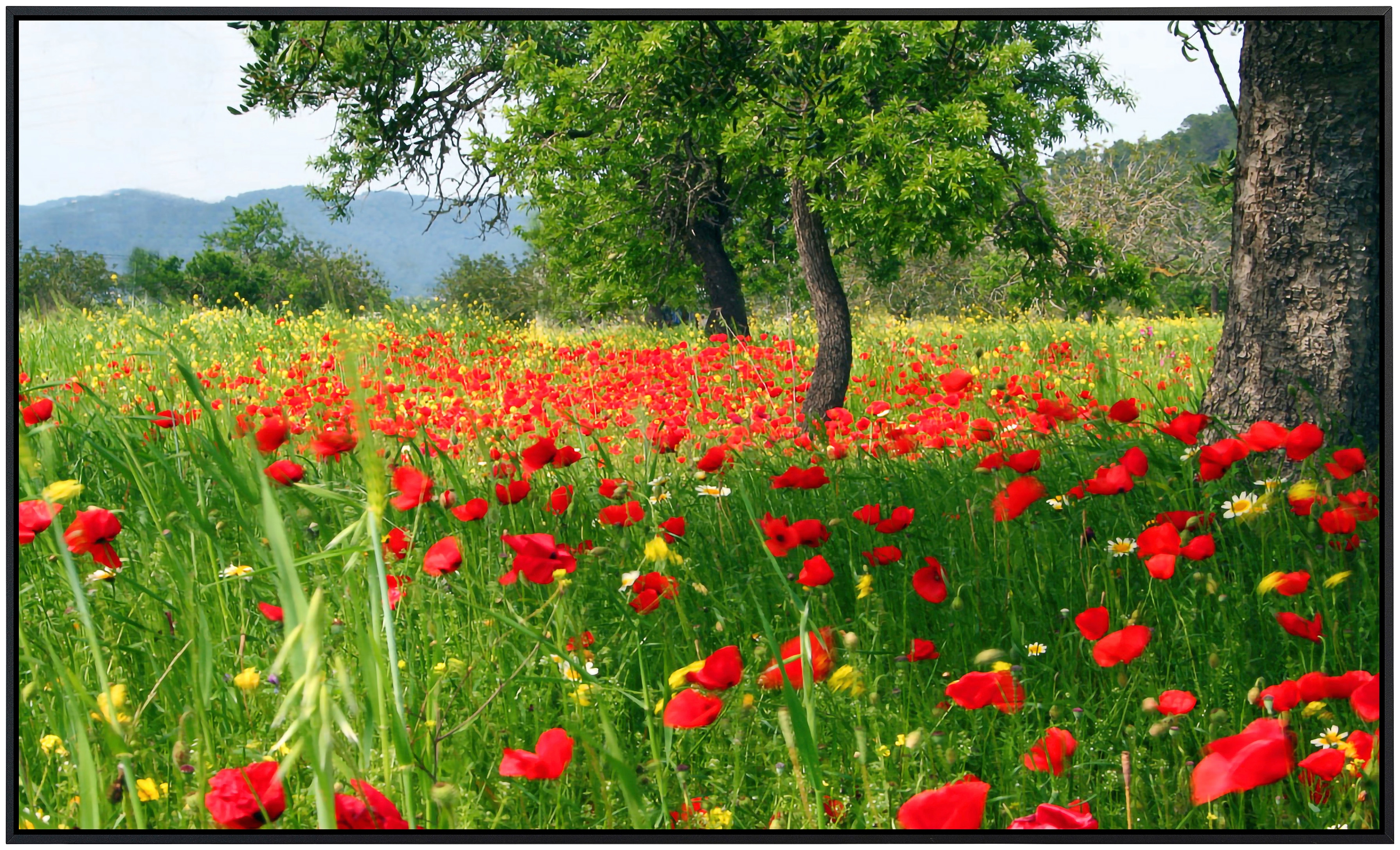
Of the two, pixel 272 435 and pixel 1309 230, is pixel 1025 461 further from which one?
pixel 272 435

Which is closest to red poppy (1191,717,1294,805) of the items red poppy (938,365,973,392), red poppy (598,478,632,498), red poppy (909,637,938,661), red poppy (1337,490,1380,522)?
red poppy (909,637,938,661)

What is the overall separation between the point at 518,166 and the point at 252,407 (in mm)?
2425

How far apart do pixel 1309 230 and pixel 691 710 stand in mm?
2200

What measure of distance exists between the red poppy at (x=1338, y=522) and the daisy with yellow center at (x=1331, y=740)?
43 cm

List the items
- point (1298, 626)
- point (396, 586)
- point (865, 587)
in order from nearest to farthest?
point (1298, 626), point (865, 587), point (396, 586)

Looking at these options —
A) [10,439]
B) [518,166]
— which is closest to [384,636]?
[10,439]

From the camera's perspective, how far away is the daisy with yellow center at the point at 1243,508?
5.55ft

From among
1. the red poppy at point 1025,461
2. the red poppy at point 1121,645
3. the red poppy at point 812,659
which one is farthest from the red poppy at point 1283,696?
the red poppy at point 1025,461

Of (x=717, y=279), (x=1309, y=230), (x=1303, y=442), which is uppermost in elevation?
(x=717, y=279)

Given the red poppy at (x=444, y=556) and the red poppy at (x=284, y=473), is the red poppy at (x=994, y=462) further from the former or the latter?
the red poppy at (x=284, y=473)

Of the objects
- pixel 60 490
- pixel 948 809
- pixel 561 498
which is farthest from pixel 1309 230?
pixel 60 490

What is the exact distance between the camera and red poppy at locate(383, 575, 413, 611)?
1488 millimetres

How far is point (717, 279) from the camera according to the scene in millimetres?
7895

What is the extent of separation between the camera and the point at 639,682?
62.4 inches
